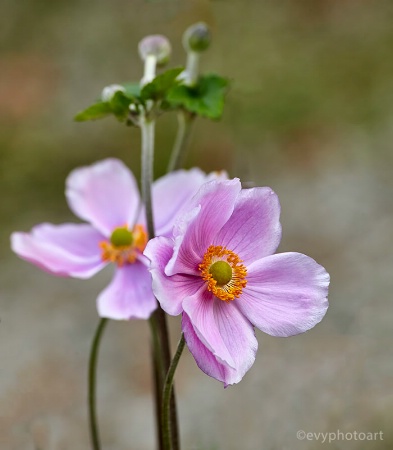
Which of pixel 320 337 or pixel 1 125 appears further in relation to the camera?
pixel 1 125

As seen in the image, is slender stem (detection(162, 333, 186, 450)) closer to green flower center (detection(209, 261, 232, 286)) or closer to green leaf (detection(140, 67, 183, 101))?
green flower center (detection(209, 261, 232, 286))

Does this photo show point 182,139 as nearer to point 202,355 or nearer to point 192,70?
point 192,70

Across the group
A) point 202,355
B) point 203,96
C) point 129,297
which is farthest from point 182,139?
point 202,355

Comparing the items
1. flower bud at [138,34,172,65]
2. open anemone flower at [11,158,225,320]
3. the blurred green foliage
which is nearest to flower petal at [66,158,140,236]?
open anemone flower at [11,158,225,320]

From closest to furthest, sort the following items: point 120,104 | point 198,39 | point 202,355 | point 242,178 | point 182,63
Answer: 1. point 202,355
2. point 120,104
3. point 198,39
4. point 242,178
5. point 182,63

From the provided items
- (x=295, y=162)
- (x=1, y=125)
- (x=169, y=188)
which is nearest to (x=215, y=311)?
(x=169, y=188)

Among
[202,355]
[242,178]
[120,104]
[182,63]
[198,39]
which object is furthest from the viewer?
[182,63]

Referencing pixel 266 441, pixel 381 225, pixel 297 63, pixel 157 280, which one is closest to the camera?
pixel 157 280

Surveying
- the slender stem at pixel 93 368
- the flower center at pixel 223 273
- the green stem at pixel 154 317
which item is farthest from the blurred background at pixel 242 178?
the flower center at pixel 223 273

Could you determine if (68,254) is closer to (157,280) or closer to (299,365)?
(157,280)
